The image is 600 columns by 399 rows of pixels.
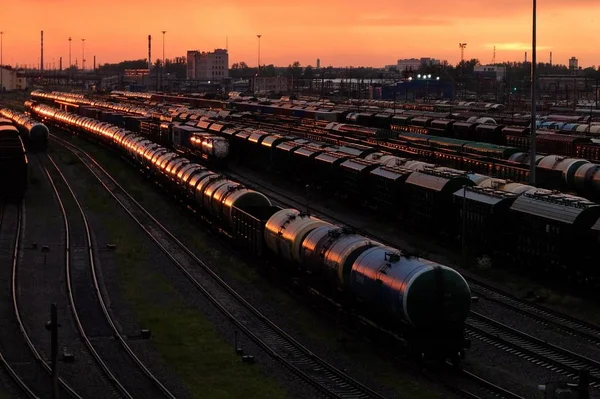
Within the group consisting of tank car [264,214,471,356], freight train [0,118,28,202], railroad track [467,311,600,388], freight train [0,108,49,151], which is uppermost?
freight train [0,108,49,151]

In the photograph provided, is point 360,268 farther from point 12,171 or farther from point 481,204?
point 12,171

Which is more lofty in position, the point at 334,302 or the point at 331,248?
the point at 331,248

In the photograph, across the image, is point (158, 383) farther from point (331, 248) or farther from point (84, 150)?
point (84, 150)

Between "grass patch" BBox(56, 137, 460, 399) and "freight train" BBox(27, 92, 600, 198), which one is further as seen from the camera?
"freight train" BBox(27, 92, 600, 198)

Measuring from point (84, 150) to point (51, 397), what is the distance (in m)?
75.8

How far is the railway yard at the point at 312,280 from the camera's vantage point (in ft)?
76.5

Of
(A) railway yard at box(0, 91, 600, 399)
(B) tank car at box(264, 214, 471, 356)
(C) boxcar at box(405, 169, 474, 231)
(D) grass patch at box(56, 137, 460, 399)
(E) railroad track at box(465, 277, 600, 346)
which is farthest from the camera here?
(C) boxcar at box(405, 169, 474, 231)

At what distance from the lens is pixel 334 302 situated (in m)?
28.7

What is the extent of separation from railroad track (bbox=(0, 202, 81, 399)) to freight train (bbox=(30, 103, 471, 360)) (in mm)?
8996

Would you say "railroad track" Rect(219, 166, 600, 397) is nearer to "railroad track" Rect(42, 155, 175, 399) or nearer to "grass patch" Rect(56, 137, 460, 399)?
"grass patch" Rect(56, 137, 460, 399)

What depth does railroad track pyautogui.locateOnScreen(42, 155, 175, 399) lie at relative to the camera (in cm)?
2272

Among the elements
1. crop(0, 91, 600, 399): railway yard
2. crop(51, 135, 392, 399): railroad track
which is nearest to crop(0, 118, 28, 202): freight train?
crop(0, 91, 600, 399): railway yard

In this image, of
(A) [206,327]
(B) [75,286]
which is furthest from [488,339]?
(B) [75,286]

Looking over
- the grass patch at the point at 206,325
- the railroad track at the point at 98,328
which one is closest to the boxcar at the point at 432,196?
the grass patch at the point at 206,325
